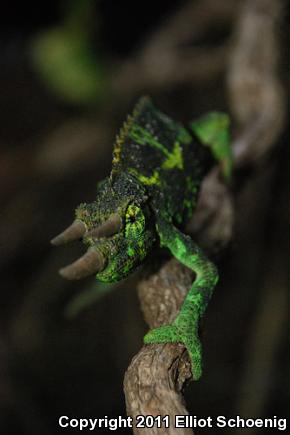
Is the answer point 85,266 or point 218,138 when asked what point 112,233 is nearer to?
point 85,266

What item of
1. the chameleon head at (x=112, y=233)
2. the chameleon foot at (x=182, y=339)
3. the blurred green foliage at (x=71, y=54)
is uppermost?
the blurred green foliage at (x=71, y=54)

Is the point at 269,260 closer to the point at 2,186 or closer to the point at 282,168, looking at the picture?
the point at 282,168

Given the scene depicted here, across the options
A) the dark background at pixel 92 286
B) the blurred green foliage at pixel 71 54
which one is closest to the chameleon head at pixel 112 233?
the dark background at pixel 92 286

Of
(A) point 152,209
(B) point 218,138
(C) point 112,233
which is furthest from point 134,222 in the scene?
(B) point 218,138

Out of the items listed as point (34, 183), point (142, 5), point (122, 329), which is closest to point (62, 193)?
point (34, 183)

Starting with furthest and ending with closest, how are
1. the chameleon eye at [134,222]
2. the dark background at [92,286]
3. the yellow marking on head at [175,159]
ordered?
the dark background at [92,286] < the yellow marking on head at [175,159] < the chameleon eye at [134,222]

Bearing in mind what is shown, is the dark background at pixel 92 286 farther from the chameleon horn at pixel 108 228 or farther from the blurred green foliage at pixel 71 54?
the chameleon horn at pixel 108 228

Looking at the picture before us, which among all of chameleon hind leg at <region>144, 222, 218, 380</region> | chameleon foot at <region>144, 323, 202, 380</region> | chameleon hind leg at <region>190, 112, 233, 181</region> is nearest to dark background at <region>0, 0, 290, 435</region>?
chameleon hind leg at <region>190, 112, 233, 181</region>

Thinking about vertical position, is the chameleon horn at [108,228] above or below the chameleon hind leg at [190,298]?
above
